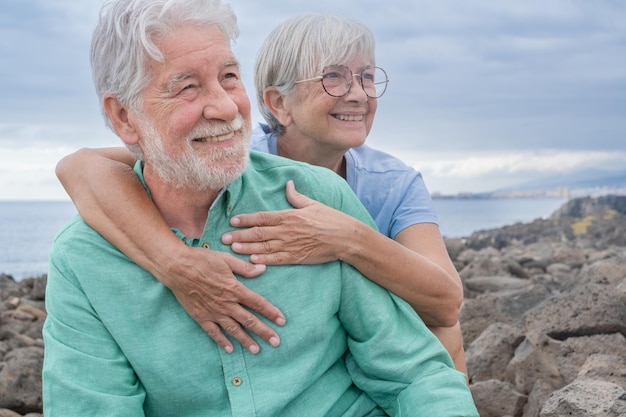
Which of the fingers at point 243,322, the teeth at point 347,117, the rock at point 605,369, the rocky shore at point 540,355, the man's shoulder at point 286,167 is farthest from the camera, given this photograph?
the rock at point 605,369

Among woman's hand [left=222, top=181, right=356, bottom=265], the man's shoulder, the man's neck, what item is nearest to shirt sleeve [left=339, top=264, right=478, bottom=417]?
woman's hand [left=222, top=181, right=356, bottom=265]

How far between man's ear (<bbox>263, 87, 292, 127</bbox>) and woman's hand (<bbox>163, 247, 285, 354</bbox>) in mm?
1379

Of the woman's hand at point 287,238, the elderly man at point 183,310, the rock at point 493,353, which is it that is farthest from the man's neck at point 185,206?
the rock at point 493,353

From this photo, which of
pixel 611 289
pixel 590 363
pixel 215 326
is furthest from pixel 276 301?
pixel 611 289

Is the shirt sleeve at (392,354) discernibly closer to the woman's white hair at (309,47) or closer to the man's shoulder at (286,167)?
the man's shoulder at (286,167)

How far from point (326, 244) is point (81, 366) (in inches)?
31.2

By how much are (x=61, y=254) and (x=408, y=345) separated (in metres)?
1.08

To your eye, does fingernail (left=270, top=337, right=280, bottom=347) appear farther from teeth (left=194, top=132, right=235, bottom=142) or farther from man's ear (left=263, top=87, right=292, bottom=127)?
man's ear (left=263, top=87, right=292, bottom=127)

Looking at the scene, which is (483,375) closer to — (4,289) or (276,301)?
(276,301)

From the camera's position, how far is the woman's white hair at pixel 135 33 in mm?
2621

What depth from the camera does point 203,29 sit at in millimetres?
2684

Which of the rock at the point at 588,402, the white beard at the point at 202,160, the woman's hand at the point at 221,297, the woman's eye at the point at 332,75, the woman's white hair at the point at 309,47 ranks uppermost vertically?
the woman's white hair at the point at 309,47

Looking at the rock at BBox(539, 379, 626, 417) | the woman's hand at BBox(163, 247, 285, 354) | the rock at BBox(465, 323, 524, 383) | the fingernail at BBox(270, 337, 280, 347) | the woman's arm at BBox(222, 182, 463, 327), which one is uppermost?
the woman's arm at BBox(222, 182, 463, 327)

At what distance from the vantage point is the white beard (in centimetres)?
268
